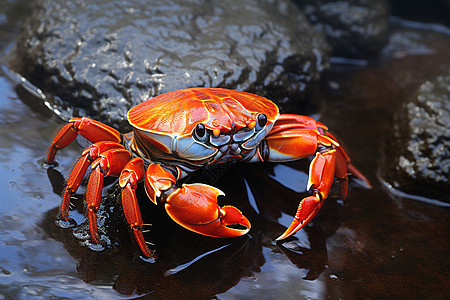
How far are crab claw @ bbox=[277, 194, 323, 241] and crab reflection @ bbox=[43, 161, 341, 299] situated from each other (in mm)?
119

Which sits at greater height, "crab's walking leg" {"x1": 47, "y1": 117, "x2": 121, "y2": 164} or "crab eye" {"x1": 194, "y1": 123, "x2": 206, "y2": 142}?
"crab eye" {"x1": 194, "y1": 123, "x2": 206, "y2": 142}

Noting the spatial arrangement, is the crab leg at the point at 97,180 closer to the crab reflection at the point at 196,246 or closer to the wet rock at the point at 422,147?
the crab reflection at the point at 196,246

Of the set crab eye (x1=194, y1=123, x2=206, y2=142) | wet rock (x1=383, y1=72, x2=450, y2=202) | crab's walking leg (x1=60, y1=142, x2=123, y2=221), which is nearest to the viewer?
crab eye (x1=194, y1=123, x2=206, y2=142)

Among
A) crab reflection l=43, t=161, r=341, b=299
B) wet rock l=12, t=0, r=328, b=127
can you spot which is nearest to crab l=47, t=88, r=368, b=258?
crab reflection l=43, t=161, r=341, b=299

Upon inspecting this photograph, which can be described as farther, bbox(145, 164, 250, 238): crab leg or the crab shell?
the crab shell

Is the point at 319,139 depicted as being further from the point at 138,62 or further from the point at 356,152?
the point at 138,62

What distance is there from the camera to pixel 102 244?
8.20 ft

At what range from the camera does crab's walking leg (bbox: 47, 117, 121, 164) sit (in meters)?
2.78

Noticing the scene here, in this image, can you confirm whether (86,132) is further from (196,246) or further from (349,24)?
(349,24)

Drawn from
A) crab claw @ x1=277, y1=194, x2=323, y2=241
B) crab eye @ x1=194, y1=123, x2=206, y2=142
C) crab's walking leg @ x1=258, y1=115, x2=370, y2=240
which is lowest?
crab claw @ x1=277, y1=194, x2=323, y2=241

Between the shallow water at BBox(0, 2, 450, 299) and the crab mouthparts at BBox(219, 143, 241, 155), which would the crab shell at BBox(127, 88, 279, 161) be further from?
the shallow water at BBox(0, 2, 450, 299)

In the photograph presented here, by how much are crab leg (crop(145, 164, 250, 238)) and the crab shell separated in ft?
0.71

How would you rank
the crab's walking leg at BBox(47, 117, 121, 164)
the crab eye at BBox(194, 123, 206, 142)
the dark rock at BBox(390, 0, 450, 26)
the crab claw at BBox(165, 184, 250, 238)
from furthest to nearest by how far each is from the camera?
1. the dark rock at BBox(390, 0, 450, 26)
2. the crab's walking leg at BBox(47, 117, 121, 164)
3. the crab eye at BBox(194, 123, 206, 142)
4. the crab claw at BBox(165, 184, 250, 238)

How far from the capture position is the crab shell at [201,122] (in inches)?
97.4
